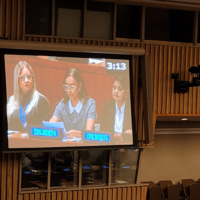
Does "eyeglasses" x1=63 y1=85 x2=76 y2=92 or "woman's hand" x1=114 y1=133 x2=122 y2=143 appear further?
"woman's hand" x1=114 y1=133 x2=122 y2=143

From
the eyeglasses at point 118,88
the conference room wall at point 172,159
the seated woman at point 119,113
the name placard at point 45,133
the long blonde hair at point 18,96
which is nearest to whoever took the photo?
the long blonde hair at point 18,96

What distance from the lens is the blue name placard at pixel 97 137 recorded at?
8047mm

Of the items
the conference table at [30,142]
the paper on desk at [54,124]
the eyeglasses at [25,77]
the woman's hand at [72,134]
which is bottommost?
the conference table at [30,142]

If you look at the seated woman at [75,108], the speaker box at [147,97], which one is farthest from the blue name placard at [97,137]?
the speaker box at [147,97]

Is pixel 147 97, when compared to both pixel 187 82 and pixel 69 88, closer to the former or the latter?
pixel 187 82

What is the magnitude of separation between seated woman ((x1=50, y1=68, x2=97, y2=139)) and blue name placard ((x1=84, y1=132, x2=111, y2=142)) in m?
0.12

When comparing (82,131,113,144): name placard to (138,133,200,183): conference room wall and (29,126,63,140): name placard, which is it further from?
(138,133,200,183): conference room wall

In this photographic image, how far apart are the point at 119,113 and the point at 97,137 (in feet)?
2.24

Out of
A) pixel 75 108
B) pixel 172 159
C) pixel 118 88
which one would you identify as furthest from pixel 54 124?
pixel 172 159

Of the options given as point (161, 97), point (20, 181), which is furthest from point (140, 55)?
point (20, 181)

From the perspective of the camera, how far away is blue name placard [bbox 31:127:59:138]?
303 inches

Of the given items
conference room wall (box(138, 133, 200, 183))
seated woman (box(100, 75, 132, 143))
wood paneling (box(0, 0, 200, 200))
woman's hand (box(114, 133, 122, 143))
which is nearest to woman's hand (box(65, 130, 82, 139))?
seated woman (box(100, 75, 132, 143))

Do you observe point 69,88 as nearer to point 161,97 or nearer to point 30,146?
point 30,146

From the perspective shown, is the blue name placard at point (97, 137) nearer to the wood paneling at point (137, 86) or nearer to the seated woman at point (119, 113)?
the seated woman at point (119, 113)
